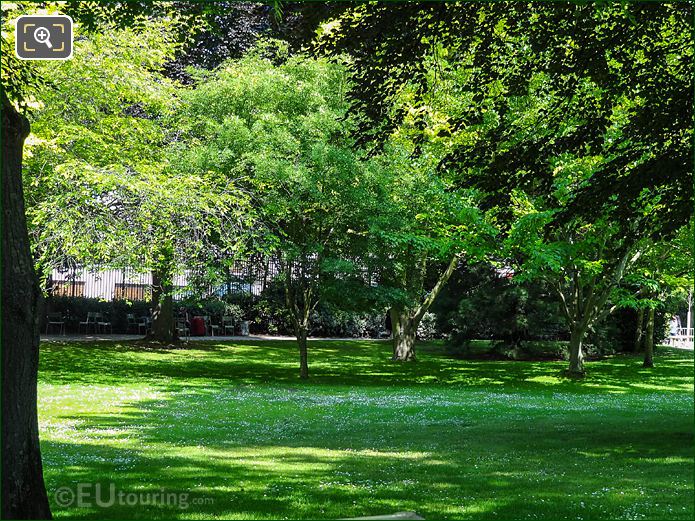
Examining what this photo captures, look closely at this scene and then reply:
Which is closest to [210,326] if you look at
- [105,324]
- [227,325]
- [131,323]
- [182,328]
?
[227,325]

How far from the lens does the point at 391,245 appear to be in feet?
62.7

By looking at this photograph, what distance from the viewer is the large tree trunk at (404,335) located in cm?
2725

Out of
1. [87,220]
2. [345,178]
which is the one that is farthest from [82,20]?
[345,178]

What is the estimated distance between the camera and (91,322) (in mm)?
32594

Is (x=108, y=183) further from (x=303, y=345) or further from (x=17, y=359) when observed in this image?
(x=17, y=359)

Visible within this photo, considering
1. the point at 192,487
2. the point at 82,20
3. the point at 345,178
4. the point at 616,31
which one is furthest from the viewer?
the point at 345,178

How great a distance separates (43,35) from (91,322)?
27684 mm

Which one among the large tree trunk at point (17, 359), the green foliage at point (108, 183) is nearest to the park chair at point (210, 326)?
the green foliage at point (108, 183)

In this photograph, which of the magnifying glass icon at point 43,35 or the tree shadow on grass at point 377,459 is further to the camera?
the tree shadow on grass at point 377,459

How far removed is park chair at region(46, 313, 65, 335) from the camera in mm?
31908

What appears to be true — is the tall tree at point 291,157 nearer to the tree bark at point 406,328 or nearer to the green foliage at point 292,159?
the green foliage at point 292,159

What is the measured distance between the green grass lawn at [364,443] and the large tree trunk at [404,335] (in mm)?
4477

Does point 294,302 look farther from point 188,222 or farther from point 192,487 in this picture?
point 192,487

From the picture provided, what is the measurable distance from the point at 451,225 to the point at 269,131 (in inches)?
200
